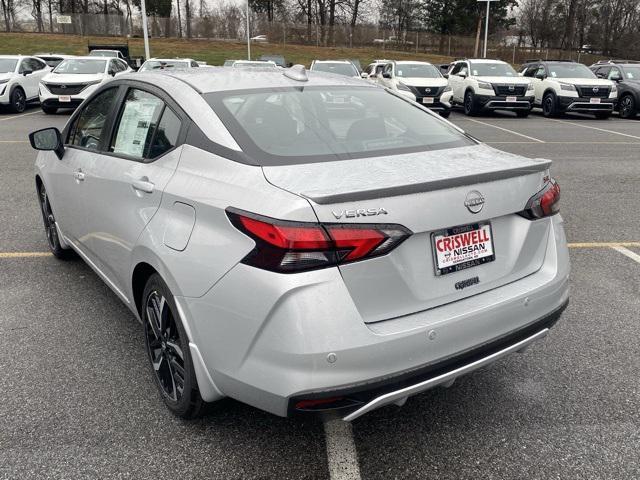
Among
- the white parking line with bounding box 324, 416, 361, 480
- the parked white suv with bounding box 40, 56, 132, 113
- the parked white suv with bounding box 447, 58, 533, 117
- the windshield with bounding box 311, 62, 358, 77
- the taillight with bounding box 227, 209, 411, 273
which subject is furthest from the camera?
the windshield with bounding box 311, 62, 358, 77

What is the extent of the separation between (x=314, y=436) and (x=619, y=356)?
6.30 feet

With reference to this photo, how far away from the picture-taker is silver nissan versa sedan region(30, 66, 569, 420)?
2.09 metres

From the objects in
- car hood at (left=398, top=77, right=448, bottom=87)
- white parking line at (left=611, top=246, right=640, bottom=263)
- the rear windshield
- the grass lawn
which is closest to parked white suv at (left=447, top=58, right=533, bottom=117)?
car hood at (left=398, top=77, right=448, bottom=87)

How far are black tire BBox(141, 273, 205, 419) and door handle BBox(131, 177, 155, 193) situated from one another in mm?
408

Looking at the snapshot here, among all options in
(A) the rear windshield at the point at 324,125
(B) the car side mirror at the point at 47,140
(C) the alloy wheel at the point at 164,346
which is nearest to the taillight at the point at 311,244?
(A) the rear windshield at the point at 324,125

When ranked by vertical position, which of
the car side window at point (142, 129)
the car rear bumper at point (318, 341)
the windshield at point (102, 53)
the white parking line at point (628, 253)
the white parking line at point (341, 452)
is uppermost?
the windshield at point (102, 53)

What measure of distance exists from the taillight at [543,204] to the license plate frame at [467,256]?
9.6 inches

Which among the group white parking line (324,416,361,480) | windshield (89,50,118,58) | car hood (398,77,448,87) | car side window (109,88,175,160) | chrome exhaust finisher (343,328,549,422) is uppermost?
windshield (89,50,118,58)

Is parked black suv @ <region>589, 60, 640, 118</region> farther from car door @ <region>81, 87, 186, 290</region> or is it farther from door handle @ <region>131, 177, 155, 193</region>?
door handle @ <region>131, 177, 155, 193</region>

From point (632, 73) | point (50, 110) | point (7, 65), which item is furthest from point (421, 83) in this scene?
point (7, 65)

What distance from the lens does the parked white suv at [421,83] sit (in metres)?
17.3

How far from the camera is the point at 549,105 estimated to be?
60.7 ft

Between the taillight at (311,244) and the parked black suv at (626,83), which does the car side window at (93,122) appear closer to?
the taillight at (311,244)

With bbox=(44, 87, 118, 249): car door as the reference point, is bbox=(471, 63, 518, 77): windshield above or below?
above
